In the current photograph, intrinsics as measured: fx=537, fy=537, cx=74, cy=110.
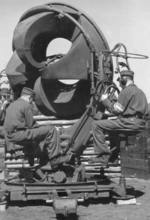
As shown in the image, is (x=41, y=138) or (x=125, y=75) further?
(x=125, y=75)

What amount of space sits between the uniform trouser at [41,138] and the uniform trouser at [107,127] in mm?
689

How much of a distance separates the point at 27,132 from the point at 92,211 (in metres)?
1.72

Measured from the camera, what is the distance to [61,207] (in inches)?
318

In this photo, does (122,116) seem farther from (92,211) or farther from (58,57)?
(58,57)

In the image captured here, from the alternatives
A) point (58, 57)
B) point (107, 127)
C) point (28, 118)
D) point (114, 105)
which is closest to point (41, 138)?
point (28, 118)

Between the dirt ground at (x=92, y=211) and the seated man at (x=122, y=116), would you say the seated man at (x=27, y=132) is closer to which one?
the seated man at (x=122, y=116)

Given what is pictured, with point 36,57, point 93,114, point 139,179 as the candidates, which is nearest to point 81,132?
point 93,114

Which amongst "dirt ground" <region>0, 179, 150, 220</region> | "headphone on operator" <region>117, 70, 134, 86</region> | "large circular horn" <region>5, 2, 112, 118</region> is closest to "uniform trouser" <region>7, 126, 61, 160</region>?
"dirt ground" <region>0, 179, 150, 220</region>

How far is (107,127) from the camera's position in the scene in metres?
9.13

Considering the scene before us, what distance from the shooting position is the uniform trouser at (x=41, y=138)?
9.10 m

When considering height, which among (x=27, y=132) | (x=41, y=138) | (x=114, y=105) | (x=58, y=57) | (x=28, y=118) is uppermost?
(x=58, y=57)

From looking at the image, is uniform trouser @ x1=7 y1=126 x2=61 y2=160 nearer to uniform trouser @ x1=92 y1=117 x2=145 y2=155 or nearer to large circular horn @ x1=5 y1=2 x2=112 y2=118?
uniform trouser @ x1=92 y1=117 x2=145 y2=155

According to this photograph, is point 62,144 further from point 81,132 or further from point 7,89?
point 7,89

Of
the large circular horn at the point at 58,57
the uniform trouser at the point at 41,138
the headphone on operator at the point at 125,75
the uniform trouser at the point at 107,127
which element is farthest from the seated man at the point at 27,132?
the headphone on operator at the point at 125,75
